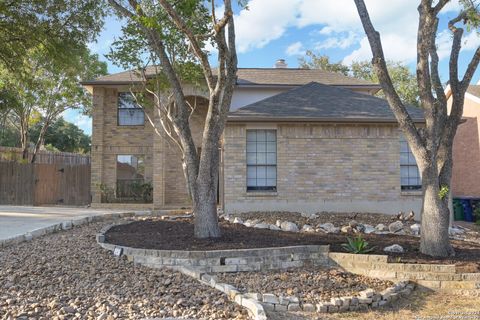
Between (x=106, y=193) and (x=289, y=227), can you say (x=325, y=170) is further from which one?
(x=106, y=193)

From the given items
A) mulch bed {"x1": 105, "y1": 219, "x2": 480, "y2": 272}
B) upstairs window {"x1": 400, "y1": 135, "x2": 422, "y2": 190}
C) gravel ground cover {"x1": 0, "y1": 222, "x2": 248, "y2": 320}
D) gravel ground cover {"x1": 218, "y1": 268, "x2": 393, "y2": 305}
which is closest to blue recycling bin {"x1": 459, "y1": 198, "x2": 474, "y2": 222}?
upstairs window {"x1": 400, "y1": 135, "x2": 422, "y2": 190}

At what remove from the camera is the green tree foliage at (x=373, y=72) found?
28.7 meters

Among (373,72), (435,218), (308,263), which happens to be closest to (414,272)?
(435,218)

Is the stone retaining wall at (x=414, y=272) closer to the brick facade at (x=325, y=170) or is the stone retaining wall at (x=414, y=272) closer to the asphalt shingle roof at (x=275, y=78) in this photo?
the brick facade at (x=325, y=170)

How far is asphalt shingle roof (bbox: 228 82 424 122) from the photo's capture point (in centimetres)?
1200

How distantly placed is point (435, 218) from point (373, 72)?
25.0 m

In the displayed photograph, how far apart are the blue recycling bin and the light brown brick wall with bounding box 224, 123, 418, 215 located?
5015 millimetres

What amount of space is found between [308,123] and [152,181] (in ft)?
24.6

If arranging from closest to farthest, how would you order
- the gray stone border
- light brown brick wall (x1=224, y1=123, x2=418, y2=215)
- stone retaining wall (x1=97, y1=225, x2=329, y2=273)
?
the gray stone border
stone retaining wall (x1=97, y1=225, x2=329, y2=273)
light brown brick wall (x1=224, y1=123, x2=418, y2=215)

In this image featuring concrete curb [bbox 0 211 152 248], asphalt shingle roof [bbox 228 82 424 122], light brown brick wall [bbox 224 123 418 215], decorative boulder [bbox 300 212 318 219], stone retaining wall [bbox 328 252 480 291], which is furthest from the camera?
light brown brick wall [bbox 224 123 418 215]

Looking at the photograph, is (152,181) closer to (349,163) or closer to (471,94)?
(349,163)

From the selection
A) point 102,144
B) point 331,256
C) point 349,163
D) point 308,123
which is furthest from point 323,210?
point 102,144

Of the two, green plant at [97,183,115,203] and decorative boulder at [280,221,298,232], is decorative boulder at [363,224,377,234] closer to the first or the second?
decorative boulder at [280,221,298,232]

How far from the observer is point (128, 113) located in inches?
679
